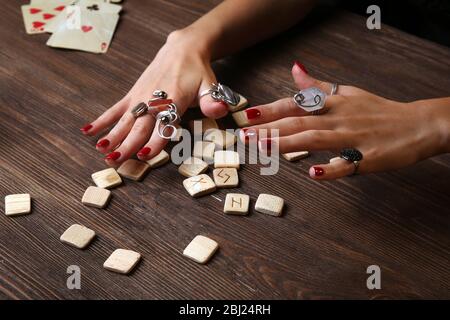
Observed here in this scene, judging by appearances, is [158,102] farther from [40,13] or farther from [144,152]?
[40,13]

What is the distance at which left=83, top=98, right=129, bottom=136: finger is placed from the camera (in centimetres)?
120

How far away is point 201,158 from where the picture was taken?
119cm

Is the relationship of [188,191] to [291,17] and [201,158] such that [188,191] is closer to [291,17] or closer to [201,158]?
[201,158]

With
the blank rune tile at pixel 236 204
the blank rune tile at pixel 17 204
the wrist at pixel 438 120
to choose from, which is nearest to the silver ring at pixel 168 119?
the blank rune tile at pixel 236 204

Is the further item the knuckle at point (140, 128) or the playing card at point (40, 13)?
the playing card at point (40, 13)

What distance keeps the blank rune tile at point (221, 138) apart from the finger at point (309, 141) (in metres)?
0.19

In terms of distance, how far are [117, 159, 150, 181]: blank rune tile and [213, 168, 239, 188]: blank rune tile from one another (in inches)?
6.0

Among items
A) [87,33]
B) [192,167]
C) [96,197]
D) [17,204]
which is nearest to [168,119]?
[192,167]

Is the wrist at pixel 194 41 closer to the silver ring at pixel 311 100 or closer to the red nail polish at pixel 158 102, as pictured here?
the red nail polish at pixel 158 102

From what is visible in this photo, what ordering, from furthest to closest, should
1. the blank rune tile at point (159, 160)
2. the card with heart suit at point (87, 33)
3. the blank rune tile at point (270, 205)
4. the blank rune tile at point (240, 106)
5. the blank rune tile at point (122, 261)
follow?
the card with heart suit at point (87, 33)
the blank rune tile at point (240, 106)
the blank rune tile at point (159, 160)
the blank rune tile at point (270, 205)
the blank rune tile at point (122, 261)

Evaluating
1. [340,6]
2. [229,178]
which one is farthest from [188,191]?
[340,6]

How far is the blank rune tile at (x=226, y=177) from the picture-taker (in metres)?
1.12
